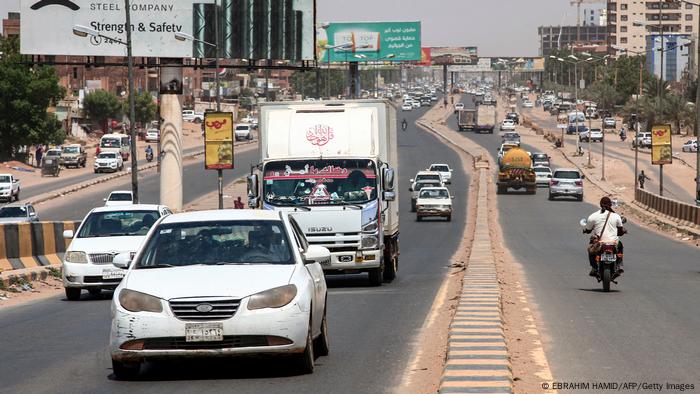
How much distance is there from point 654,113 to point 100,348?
444 ft

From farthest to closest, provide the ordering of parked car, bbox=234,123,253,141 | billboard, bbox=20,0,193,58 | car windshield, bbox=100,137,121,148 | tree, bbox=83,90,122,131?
parked car, bbox=234,123,253,141
tree, bbox=83,90,122,131
car windshield, bbox=100,137,121,148
billboard, bbox=20,0,193,58

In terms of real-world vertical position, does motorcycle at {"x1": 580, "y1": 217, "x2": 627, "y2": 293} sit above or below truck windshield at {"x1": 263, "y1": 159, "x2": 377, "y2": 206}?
below

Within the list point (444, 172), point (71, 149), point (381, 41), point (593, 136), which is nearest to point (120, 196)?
point (444, 172)

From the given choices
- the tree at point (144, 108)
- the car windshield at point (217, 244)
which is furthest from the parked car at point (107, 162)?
the car windshield at point (217, 244)

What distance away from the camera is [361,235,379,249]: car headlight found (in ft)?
77.5

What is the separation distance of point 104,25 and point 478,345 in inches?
1924

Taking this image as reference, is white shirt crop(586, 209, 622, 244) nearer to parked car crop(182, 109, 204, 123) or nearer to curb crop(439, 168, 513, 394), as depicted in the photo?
curb crop(439, 168, 513, 394)

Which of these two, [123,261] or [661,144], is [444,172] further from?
[123,261]

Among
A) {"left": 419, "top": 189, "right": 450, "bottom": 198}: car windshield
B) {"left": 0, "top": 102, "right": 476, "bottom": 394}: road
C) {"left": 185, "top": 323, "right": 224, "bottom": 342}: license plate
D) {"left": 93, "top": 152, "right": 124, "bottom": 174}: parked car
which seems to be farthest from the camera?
{"left": 93, "top": 152, "right": 124, "bottom": 174}: parked car

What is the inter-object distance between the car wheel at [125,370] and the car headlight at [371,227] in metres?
12.1

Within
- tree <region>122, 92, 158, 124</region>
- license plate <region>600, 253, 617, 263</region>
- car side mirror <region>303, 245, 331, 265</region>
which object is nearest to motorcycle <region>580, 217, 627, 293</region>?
license plate <region>600, 253, 617, 263</region>

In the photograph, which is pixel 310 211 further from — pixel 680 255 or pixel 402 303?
pixel 680 255

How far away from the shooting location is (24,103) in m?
98.1

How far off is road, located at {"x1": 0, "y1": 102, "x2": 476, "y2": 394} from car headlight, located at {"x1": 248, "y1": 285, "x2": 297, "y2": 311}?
69cm
